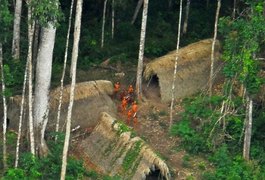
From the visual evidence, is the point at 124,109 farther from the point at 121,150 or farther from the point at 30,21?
the point at 30,21

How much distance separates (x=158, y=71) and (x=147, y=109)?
132 centimetres

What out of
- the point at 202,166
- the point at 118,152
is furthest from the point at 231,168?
the point at 118,152

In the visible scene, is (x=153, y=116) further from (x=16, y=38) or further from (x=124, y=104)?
(x=16, y=38)

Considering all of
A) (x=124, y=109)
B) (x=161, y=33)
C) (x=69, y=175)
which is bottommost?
(x=69, y=175)

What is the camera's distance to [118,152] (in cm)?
2044

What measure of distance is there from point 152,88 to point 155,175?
482 cm

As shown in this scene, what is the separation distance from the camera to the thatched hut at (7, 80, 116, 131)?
21.8 metres

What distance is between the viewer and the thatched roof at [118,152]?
19672 millimetres

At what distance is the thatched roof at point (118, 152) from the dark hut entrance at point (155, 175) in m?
0.14

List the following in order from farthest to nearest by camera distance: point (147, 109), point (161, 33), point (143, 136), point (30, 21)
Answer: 1. point (161, 33)
2. point (147, 109)
3. point (143, 136)
4. point (30, 21)

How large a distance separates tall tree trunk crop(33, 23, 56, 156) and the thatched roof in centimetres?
145

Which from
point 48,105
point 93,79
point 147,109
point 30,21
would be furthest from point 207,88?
point 30,21

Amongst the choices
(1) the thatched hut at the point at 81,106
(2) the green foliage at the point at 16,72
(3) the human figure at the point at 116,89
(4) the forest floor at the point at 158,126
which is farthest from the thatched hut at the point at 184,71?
(2) the green foliage at the point at 16,72

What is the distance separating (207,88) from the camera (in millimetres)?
24188
